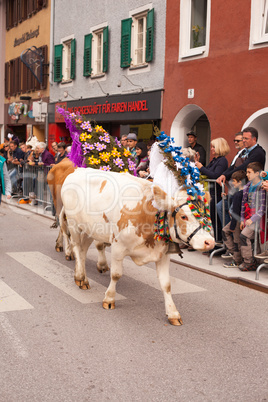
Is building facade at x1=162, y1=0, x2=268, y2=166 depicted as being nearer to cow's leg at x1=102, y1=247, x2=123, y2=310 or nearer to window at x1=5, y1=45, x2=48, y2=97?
cow's leg at x1=102, y1=247, x2=123, y2=310

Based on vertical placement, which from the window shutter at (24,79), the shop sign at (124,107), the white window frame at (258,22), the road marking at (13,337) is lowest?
the road marking at (13,337)

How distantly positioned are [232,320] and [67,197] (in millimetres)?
2652

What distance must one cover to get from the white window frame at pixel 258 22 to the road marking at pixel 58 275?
7.00 metres

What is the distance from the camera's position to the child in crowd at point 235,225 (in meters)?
7.85

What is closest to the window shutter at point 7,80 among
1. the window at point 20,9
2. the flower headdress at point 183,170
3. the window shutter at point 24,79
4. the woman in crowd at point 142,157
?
the window at point 20,9

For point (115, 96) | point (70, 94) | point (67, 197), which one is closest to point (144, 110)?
point (115, 96)

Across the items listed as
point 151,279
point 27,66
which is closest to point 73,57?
point 27,66

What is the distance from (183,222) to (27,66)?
20.0 m

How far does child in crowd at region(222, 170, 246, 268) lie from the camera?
785cm

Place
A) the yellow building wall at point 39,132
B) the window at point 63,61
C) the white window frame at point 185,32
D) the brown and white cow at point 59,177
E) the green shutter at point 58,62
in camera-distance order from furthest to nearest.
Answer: the yellow building wall at point 39,132 → the green shutter at point 58,62 → the window at point 63,61 → the white window frame at point 185,32 → the brown and white cow at point 59,177

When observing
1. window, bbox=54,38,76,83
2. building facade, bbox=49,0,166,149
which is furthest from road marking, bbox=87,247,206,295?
window, bbox=54,38,76,83

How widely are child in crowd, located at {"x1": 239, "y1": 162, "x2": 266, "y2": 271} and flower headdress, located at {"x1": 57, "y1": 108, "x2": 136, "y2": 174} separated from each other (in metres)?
1.85

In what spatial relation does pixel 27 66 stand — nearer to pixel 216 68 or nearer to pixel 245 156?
pixel 216 68

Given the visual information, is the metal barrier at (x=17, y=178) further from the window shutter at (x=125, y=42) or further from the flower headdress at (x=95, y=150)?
the flower headdress at (x=95, y=150)
